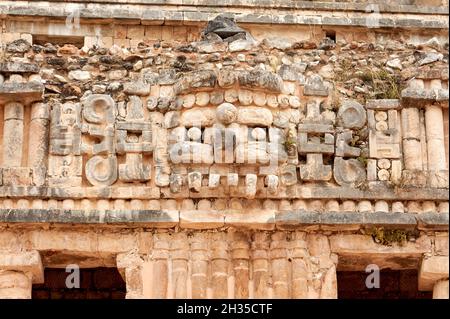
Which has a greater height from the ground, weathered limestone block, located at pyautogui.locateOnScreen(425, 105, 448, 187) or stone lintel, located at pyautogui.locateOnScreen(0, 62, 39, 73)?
stone lintel, located at pyautogui.locateOnScreen(0, 62, 39, 73)

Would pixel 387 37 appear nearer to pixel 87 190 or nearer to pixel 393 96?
pixel 393 96

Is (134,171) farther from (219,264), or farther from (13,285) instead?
(13,285)

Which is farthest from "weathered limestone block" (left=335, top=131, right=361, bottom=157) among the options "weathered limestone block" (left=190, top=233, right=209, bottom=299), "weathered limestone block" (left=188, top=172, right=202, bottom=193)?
"weathered limestone block" (left=190, top=233, right=209, bottom=299)

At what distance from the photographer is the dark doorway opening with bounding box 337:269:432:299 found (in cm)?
1764

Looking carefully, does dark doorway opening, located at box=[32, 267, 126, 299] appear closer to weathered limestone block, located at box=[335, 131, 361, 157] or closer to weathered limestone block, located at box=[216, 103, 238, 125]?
weathered limestone block, located at box=[216, 103, 238, 125]

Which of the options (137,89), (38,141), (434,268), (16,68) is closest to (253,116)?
(137,89)

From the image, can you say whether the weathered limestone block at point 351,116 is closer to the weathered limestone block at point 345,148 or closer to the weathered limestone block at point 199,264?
the weathered limestone block at point 345,148

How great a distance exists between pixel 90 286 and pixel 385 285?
3663 millimetres

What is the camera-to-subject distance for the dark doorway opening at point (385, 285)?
17.6 m

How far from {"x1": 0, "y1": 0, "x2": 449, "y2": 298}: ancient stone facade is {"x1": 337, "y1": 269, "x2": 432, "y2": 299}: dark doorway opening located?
1791 mm

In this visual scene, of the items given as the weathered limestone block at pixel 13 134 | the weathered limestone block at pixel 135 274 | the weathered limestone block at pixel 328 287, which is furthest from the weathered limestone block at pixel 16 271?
the weathered limestone block at pixel 328 287

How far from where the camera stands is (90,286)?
58.4 ft

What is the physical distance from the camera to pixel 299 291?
1505 cm
